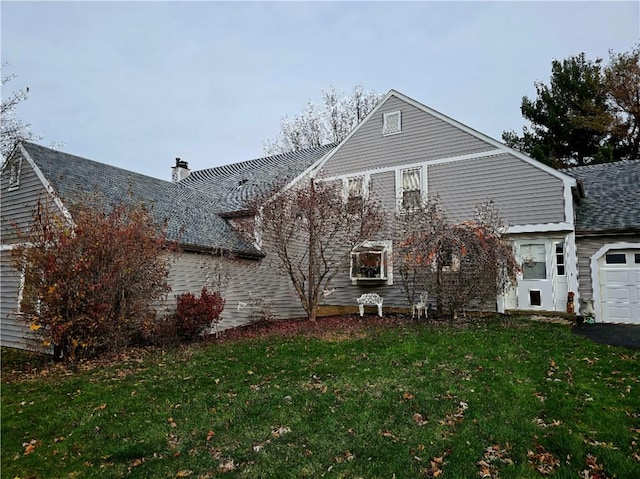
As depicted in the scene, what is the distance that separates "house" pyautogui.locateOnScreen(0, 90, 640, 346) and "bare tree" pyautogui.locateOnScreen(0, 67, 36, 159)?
13.7ft

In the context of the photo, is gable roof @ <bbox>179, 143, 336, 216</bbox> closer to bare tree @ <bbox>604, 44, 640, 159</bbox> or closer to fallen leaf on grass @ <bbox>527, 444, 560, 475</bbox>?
fallen leaf on grass @ <bbox>527, 444, 560, 475</bbox>

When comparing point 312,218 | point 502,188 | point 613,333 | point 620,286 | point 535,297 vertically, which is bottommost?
point 613,333

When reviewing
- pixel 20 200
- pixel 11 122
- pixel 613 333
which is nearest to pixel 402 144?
pixel 613 333

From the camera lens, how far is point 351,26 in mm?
12344

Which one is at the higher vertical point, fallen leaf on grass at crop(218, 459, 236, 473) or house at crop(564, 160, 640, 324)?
house at crop(564, 160, 640, 324)

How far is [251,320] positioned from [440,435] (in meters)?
9.55

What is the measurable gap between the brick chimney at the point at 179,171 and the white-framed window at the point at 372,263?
12402 millimetres

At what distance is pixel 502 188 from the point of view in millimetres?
12234

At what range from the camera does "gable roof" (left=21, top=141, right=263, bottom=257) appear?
11.0 meters

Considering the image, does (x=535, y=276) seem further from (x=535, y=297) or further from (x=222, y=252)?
(x=222, y=252)

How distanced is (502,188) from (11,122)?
58.4 ft

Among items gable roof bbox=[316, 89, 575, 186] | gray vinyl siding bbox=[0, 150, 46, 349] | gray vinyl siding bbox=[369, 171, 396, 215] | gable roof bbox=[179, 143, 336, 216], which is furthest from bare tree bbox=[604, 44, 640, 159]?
gray vinyl siding bbox=[0, 150, 46, 349]

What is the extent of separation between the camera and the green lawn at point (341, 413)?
385 cm

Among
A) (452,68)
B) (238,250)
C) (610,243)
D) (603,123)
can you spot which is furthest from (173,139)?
(603,123)
